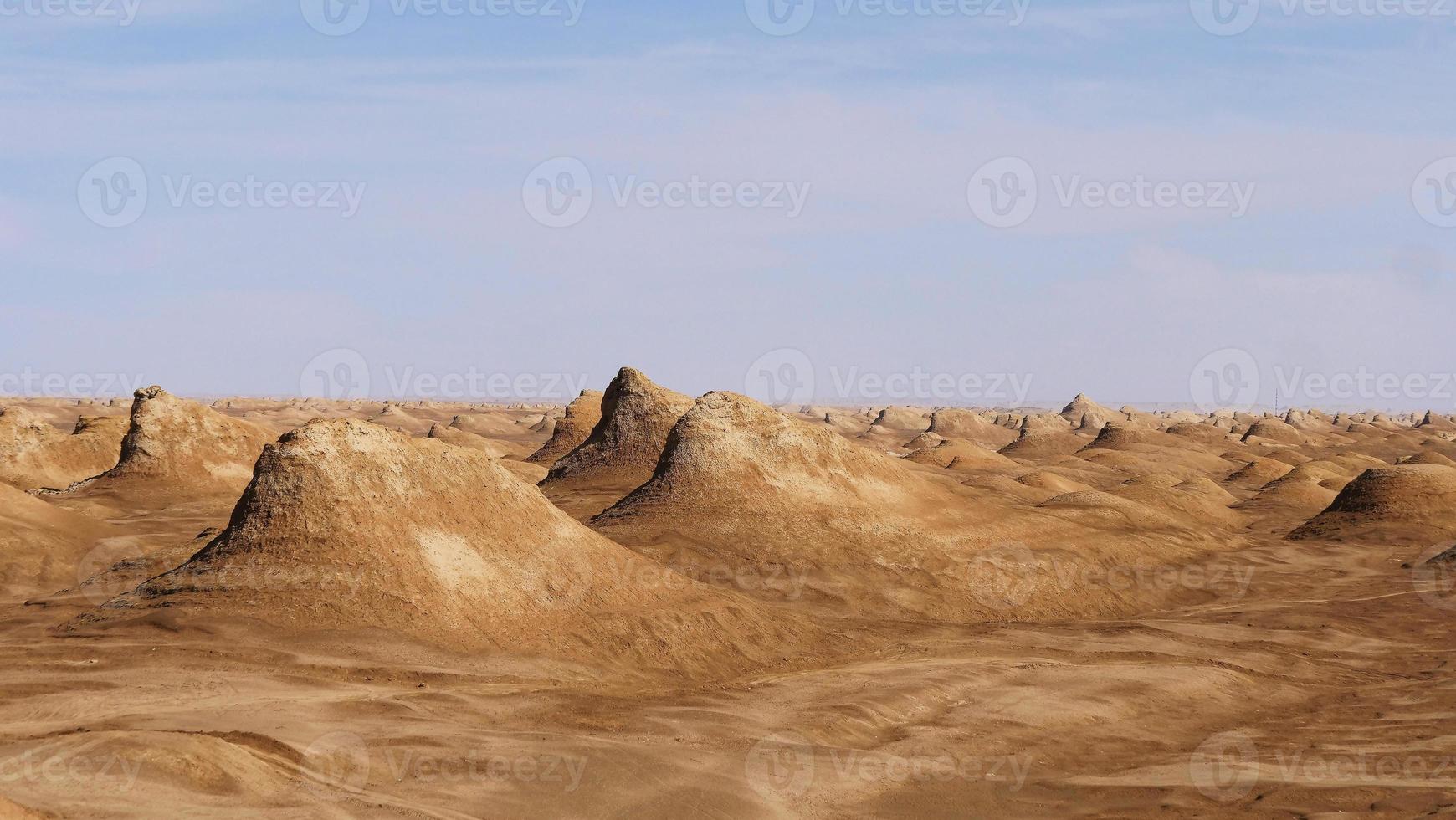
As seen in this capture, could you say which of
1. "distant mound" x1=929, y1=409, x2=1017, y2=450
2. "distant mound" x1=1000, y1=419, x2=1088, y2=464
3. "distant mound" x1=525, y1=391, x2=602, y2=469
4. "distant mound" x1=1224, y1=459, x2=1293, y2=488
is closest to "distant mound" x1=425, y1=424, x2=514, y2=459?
"distant mound" x1=525, y1=391, x2=602, y2=469

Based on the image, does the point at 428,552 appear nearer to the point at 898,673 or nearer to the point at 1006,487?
the point at 898,673

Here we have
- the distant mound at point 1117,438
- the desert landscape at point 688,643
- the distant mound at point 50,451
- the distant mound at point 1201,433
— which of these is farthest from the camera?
the distant mound at point 1201,433

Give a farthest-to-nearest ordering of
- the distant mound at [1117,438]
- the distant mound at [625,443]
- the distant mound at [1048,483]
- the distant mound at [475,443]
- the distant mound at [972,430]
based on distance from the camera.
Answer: the distant mound at [972,430]
the distant mound at [1117,438]
the distant mound at [475,443]
the distant mound at [1048,483]
the distant mound at [625,443]

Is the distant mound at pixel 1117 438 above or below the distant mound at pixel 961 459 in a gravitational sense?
above

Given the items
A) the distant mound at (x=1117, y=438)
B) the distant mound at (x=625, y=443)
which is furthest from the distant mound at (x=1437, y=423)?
the distant mound at (x=625, y=443)

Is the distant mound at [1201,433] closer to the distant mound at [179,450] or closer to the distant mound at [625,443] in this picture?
the distant mound at [625,443]

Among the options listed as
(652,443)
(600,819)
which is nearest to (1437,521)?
(652,443)

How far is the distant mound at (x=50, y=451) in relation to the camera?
5412 cm

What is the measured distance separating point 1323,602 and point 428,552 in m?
27.6

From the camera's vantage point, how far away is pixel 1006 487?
189ft

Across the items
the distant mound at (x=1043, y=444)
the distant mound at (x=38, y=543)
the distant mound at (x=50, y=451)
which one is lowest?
the distant mound at (x=38, y=543)

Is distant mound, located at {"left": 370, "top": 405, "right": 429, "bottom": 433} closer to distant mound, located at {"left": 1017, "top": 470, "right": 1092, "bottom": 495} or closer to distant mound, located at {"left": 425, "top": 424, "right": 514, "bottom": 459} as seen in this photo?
distant mound, located at {"left": 425, "top": 424, "right": 514, "bottom": 459}

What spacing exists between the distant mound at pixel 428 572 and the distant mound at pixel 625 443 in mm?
20928

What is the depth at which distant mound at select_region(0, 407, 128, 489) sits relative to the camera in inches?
2131
